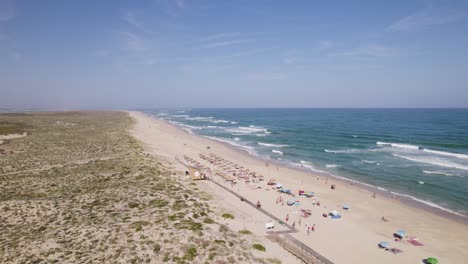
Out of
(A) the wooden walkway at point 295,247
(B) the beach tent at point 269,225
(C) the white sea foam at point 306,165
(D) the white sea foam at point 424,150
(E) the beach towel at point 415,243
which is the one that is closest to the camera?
(A) the wooden walkway at point 295,247

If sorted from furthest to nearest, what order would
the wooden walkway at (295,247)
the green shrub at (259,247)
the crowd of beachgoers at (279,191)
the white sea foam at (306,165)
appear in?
the white sea foam at (306,165), the crowd of beachgoers at (279,191), the green shrub at (259,247), the wooden walkway at (295,247)

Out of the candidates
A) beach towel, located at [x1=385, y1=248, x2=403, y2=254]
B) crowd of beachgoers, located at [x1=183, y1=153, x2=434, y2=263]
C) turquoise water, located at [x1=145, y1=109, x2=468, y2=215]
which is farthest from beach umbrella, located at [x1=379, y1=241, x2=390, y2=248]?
turquoise water, located at [x1=145, y1=109, x2=468, y2=215]

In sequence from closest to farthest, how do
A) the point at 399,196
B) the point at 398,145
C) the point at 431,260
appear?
the point at 431,260 < the point at 399,196 < the point at 398,145

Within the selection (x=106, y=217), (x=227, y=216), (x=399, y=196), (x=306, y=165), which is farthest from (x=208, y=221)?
(x=306, y=165)

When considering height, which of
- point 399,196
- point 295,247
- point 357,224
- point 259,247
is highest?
point 259,247

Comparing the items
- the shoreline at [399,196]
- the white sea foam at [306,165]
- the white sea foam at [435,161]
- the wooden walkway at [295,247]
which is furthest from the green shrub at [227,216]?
the white sea foam at [435,161]

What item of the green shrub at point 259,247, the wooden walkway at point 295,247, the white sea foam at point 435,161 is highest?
the white sea foam at point 435,161

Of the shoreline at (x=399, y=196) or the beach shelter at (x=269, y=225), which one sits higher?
the beach shelter at (x=269, y=225)

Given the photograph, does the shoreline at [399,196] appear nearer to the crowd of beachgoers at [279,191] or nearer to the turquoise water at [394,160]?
the turquoise water at [394,160]

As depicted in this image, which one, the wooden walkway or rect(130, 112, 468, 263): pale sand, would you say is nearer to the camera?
the wooden walkway

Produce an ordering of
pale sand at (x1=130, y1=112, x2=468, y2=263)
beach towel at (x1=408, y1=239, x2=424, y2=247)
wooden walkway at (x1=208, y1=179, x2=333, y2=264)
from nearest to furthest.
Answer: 1. wooden walkway at (x1=208, y1=179, x2=333, y2=264)
2. pale sand at (x1=130, y1=112, x2=468, y2=263)
3. beach towel at (x1=408, y1=239, x2=424, y2=247)

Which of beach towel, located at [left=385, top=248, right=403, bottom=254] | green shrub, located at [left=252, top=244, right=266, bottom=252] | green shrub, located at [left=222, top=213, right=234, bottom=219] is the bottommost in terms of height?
beach towel, located at [left=385, top=248, right=403, bottom=254]

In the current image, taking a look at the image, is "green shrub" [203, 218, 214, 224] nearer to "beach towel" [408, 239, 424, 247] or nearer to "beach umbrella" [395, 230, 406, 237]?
"beach umbrella" [395, 230, 406, 237]

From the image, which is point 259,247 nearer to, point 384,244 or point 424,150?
point 384,244
